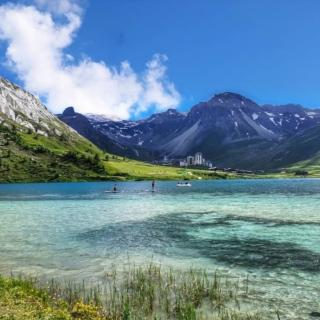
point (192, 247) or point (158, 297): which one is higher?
point (192, 247)

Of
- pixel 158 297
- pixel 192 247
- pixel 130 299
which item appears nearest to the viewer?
pixel 130 299

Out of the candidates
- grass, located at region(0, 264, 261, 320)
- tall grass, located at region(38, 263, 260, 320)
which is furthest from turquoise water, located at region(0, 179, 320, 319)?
grass, located at region(0, 264, 261, 320)

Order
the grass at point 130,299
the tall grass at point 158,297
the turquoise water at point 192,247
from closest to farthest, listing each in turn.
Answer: the grass at point 130,299, the tall grass at point 158,297, the turquoise water at point 192,247

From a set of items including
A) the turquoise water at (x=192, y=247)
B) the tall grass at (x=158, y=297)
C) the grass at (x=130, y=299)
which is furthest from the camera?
the turquoise water at (x=192, y=247)

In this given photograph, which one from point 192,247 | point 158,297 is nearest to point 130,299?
point 158,297

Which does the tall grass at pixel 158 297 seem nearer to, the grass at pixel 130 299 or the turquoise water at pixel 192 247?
the grass at pixel 130 299

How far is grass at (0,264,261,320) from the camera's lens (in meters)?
22.1

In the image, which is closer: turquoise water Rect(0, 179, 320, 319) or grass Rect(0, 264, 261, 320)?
grass Rect(0, 264, 261, 320)

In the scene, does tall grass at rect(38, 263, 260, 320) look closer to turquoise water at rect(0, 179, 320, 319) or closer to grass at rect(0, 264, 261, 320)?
grass at rect(0, 264, 261, 320)

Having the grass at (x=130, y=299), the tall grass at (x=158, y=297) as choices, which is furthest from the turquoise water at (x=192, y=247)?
the grass at (x=130, y=299)

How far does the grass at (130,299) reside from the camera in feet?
72.4

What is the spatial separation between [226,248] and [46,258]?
60.6 ft

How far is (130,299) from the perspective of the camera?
1046 inches

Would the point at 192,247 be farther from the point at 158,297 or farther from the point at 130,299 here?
the point at 130,299
